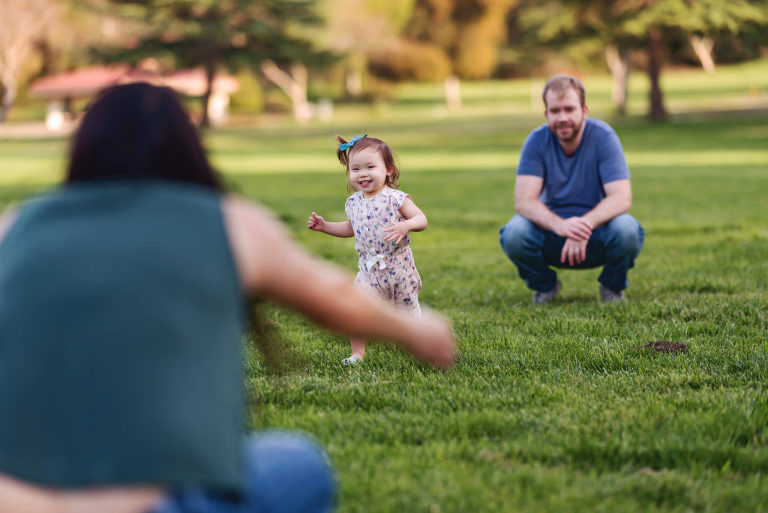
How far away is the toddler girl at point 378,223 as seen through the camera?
504cm

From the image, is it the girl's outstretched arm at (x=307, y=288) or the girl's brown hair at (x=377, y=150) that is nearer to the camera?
the girl's outstretched arm at (x=307, y=288)

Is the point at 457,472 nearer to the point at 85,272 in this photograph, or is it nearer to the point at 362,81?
the point at 85,272

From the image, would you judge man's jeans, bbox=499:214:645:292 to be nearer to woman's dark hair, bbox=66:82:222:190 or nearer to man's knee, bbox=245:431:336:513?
man's knee, bbox=245:431:336:513

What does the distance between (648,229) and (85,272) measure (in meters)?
9.81

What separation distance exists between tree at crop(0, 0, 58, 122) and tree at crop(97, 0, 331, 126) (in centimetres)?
1521

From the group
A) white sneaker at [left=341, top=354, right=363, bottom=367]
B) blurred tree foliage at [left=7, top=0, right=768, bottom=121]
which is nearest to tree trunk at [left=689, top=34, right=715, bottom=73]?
blurred tree foliage at [left=7, top=0, right=768, bottom=121]

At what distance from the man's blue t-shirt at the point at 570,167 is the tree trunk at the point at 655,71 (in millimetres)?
31442

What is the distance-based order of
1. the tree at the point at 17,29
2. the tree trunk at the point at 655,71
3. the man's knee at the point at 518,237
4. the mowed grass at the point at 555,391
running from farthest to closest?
the tree at the point at 17,29 < the tree trunk at the point at 655,71 < the man's knee at the point at 518,237 < the mowed grass at the point at 555,391

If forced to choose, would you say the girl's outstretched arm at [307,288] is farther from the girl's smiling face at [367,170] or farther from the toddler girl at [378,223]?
the girl's smiling face at [367,170]

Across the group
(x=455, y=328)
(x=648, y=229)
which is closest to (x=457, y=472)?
(x=455, y=328)

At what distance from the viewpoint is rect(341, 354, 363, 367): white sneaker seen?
16.0 feet

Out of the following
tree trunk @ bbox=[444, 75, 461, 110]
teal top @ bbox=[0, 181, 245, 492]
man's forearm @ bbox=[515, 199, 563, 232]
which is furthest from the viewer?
tree trunk @ bbox=[444, 75, 461, 110]

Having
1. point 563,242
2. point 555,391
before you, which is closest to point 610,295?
point 563,242

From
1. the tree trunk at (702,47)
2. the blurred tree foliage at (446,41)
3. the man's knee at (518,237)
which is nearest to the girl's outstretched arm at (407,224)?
the man's knee at (518,237)
